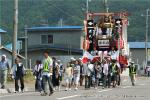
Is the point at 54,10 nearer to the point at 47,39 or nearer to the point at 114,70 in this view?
the point at 47,39

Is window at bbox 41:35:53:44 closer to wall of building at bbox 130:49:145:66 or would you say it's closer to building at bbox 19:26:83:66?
building at bbox 19:26:83:66

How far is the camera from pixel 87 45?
33688mm

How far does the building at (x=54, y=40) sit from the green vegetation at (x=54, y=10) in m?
3.85

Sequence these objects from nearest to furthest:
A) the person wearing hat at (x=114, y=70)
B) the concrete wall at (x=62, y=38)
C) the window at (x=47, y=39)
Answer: the person wearing hat at (x=114, y=70) → the concrete wall at (x=62, y=38) → the window at (x=47, y=39)

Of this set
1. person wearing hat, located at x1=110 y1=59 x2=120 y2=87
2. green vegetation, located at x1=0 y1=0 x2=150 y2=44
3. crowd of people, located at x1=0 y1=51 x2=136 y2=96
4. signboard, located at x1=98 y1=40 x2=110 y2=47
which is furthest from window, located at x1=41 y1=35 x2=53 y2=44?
person wearing hat, located at x1=110 y1=59 x2=120 y2=87

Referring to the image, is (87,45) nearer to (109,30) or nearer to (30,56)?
(109,30)

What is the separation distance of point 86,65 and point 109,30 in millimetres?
3831

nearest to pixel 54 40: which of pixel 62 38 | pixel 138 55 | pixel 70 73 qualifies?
pixel 62 38

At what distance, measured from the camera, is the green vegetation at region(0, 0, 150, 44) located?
75.7 metres

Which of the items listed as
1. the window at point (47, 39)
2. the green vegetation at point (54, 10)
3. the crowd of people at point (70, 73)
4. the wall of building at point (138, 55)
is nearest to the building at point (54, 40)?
the window at point (47, 39)

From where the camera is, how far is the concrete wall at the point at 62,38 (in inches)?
2702

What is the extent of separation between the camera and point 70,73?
96.3ft

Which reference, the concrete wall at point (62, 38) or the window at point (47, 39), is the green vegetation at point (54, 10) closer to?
the concrete wall at point (62, 38)

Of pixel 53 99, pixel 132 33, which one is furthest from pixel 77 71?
pixel 132 33
